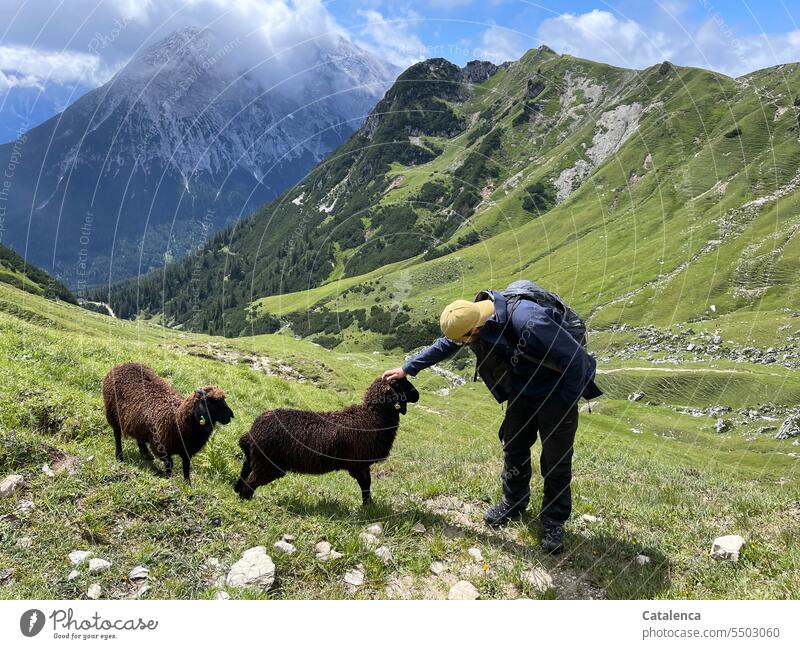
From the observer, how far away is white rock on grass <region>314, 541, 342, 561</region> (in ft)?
20.6

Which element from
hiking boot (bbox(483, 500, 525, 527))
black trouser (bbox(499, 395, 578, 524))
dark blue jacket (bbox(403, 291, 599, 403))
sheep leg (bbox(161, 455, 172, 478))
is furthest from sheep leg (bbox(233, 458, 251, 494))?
black trouser (bbox(499, 395, 578, 524))

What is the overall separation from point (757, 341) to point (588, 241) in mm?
92022

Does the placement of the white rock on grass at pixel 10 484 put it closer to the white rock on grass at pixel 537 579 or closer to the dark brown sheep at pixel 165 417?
the dark brown sheep at pixel 165 417

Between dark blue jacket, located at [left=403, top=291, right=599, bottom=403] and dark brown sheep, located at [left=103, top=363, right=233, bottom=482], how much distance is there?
4.26m

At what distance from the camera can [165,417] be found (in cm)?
885

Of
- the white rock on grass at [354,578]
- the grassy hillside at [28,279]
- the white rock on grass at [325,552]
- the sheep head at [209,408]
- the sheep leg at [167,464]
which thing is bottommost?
the white rock on grass at [354,578]

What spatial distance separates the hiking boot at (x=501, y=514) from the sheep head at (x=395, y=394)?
220cm

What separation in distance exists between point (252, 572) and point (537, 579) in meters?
3.62

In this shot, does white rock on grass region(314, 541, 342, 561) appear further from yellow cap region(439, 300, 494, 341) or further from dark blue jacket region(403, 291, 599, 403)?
yellow cap region(439, 300, 494, 341)

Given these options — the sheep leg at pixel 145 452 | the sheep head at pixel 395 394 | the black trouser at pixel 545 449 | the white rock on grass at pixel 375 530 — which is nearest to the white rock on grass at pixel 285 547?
the white rock on grass at pixel 375 530

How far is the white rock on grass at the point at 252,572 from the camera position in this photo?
5594mm

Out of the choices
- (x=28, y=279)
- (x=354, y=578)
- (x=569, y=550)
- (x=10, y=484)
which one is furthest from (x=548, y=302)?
(x=28, y=279)
